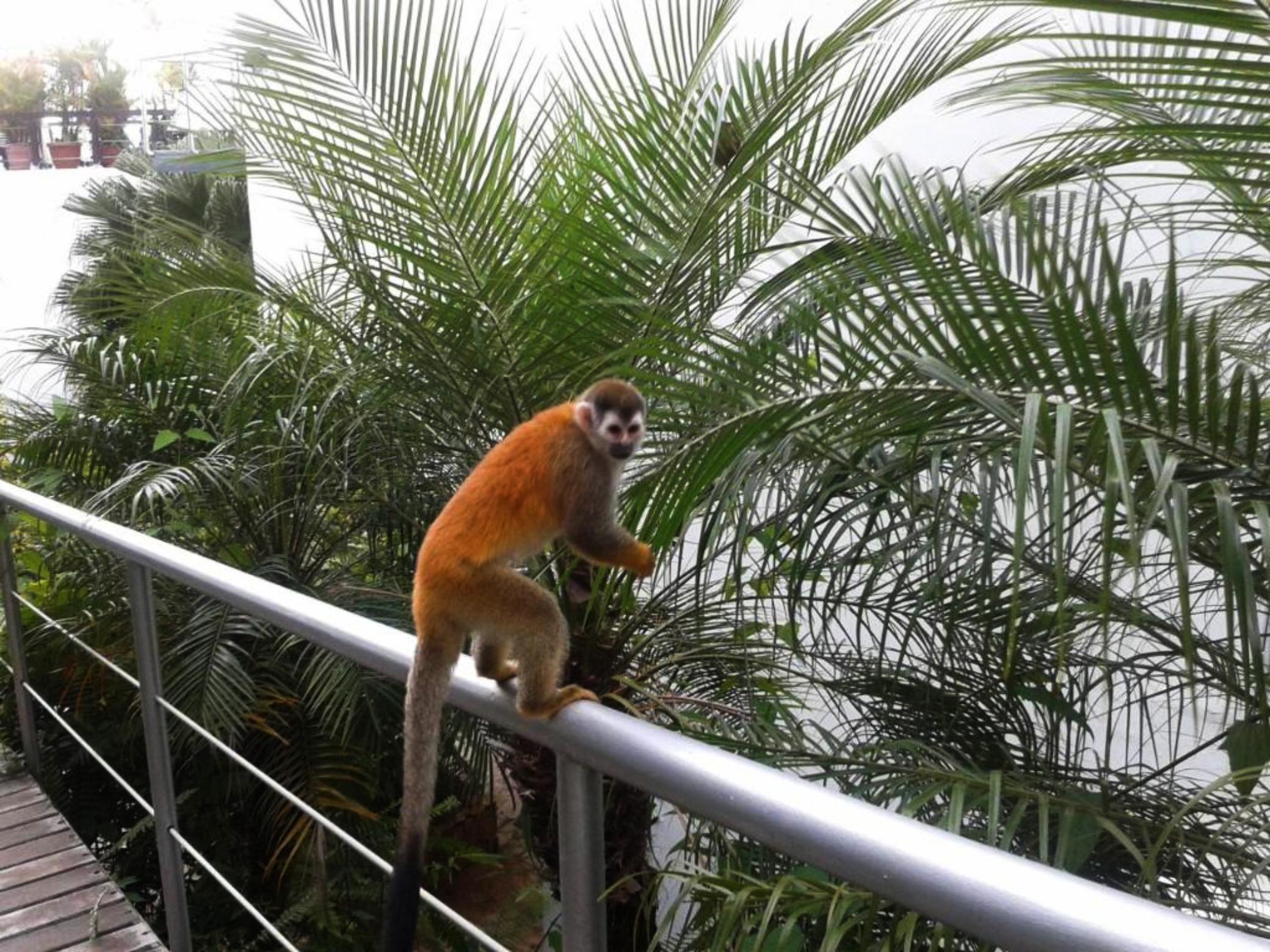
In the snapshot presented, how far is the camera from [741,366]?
2.09 meters

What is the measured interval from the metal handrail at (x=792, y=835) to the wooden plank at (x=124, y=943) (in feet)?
4.37

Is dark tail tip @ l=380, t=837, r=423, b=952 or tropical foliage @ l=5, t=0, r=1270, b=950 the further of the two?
tropical foliage @ l=5, t=0, r=1270, b=950

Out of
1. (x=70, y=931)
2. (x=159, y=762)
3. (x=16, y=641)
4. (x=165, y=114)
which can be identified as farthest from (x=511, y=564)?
(x=165, y=114)

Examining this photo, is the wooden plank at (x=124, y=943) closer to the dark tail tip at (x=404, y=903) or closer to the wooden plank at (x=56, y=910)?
the wooden plank at (x=56, y=910)

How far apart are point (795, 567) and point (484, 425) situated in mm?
1397

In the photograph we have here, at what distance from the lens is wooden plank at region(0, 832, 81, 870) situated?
2.91 meters

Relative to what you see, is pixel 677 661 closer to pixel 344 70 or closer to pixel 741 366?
pixel 741 366

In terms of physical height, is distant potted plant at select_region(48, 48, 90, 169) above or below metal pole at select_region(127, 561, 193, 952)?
→ above

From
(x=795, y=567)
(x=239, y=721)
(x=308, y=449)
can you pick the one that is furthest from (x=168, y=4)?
(x=795, y=567)

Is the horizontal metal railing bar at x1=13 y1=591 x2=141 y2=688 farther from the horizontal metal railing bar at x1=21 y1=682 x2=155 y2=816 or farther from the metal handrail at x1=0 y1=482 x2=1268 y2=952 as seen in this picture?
the metal handrail at x1=0 y1=482 x2=1268 y2=952

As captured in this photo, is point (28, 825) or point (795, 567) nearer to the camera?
point (795, 567)

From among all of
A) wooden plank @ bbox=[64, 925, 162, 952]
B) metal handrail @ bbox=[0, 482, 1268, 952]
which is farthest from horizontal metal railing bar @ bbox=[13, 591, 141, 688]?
metal handrail @ bbox=[0, 482, 1268, 952]

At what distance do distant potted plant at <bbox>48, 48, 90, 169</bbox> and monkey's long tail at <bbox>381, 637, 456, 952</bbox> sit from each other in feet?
30.9

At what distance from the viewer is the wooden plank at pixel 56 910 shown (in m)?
2.61
